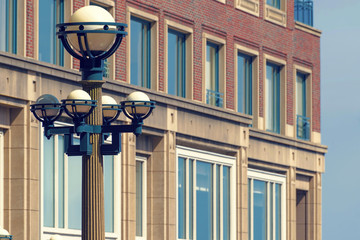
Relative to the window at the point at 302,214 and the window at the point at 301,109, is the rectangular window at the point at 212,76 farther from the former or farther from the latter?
the window at the point at 302,214

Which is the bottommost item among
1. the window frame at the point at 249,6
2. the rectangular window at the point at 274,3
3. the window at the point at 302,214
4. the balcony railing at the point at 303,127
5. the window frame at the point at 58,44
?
the window at the point at 302,214

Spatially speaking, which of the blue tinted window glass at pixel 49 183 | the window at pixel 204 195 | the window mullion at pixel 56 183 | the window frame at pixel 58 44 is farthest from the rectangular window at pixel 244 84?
the blue tinted window glass at pixel 49 183

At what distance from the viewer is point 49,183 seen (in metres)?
27.4

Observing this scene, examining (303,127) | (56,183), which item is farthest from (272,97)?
(56,183)

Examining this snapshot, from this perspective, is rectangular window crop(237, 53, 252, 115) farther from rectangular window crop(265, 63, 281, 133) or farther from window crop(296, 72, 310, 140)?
window crop(296, 72, 310, 140)

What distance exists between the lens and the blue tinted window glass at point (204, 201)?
1367 inches

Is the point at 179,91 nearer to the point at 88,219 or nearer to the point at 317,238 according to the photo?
the point at 317,238

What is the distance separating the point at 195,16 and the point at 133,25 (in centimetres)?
361

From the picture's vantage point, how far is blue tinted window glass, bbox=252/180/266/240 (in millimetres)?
39219

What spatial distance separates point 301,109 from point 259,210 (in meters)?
5.71

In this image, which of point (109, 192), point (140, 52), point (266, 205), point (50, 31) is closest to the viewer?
point (50, 31)

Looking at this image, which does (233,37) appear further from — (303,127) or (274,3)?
(303,127)

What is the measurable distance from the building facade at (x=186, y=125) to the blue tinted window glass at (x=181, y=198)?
4 cm

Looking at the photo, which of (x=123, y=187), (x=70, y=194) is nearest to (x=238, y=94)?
(x=123, y=187)
